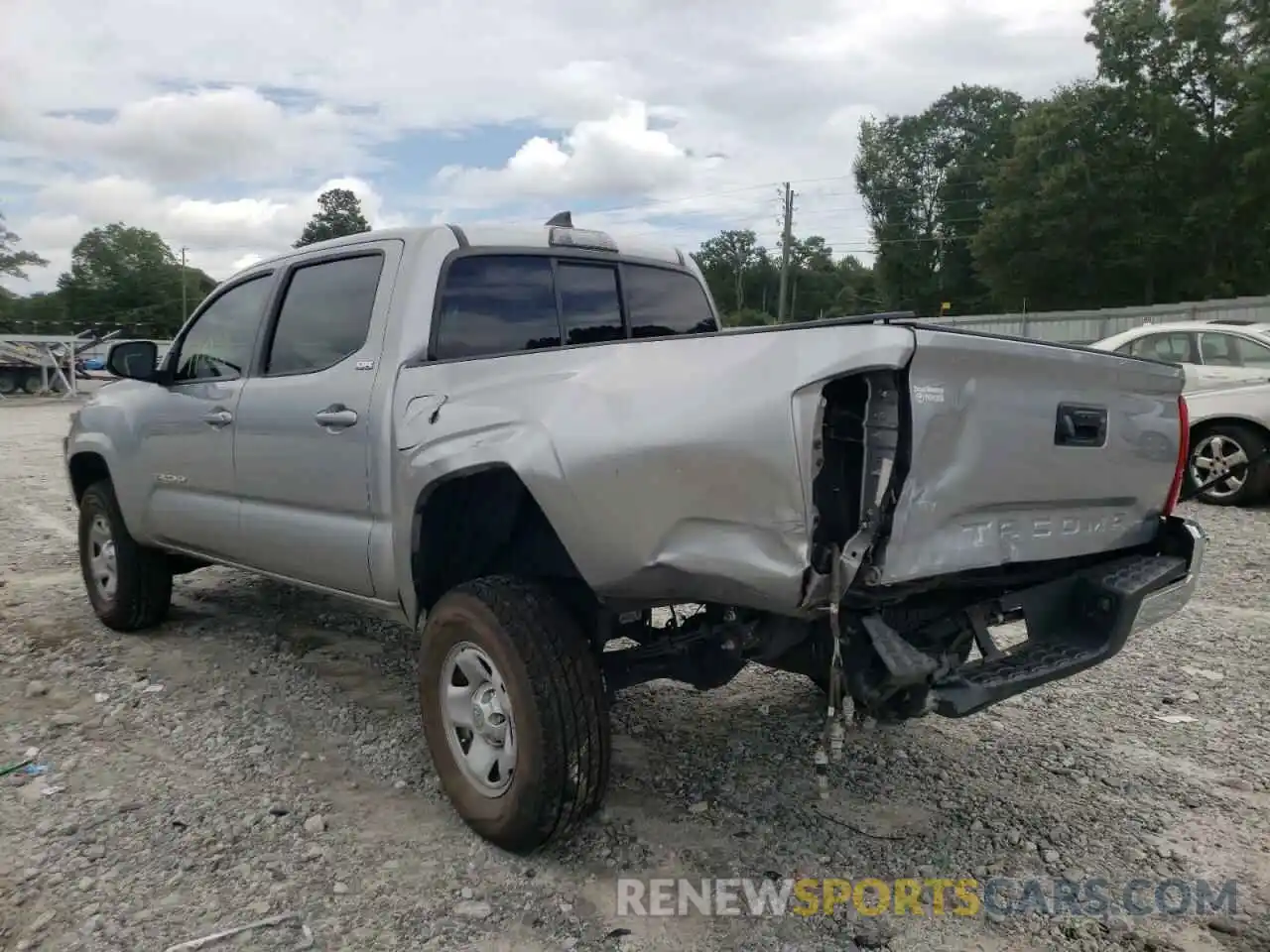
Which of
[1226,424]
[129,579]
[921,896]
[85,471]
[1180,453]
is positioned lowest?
[921,896]

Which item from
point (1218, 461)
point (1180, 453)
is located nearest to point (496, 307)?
point (1180, 453)

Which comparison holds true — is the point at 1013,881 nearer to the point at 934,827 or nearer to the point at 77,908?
the point at 934,827

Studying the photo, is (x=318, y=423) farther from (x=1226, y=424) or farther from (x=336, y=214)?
(x=336, y=214)

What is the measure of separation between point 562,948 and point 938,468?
5.20 feet

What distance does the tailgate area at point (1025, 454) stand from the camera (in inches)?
96.0

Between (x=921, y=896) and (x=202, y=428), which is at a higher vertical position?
(x=202, y=428)

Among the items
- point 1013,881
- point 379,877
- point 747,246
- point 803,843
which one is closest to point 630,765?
point 803,843

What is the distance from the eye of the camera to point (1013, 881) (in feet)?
9.76

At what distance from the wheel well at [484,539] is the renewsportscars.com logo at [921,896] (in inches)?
35.1

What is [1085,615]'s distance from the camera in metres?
3.03

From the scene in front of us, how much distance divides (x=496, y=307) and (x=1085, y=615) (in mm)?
2298

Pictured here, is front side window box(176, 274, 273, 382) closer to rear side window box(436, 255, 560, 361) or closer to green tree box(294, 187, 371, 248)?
rear side window box(436, 255, 560, 361)

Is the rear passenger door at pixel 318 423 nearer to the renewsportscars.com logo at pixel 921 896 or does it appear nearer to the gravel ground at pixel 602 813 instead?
the gravel ground at pixel 602 813

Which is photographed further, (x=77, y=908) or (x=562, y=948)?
(x=77, y=908)
